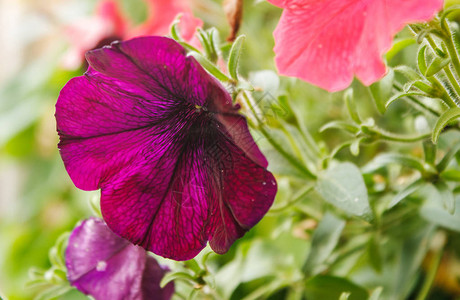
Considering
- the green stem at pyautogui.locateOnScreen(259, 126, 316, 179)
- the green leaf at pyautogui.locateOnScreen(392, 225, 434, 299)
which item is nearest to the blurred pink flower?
the green stem at pyautogui.locateOnScreen(259, 126, 316, 179)

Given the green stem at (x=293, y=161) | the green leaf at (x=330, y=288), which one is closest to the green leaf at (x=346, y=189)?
the green stem at (x=293, y=161)

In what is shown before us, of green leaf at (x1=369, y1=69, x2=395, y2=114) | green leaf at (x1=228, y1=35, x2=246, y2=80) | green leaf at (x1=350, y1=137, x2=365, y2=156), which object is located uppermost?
green leaf at (x1=228, y1=35, x2=246, y2=80)

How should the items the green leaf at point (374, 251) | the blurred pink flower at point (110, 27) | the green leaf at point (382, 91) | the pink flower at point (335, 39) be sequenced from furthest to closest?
the blurred pink flower at point (110, 27)
the green leaf at point (374, 251)
the green leaf at point (382, 91)
the pink flower at point (335, 39)

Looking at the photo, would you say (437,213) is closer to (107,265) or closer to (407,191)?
(407,191)

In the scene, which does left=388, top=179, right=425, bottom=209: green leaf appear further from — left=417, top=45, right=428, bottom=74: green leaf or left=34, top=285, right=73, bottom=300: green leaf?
left=34, top=285, right=73, bottom=300: green leaf

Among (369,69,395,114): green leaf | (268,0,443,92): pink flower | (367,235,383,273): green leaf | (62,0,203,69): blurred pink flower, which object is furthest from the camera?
(62,0,203,69): blurred pink flower

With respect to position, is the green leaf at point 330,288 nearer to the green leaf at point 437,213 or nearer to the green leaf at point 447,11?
the green leaf at point 437,213

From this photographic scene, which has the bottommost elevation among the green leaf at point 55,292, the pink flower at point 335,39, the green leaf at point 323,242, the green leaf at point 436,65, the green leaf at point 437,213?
the green leaf at point 437,213

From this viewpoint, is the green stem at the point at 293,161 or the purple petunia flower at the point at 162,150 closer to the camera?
the purple petunia flower at the point at 162,150
